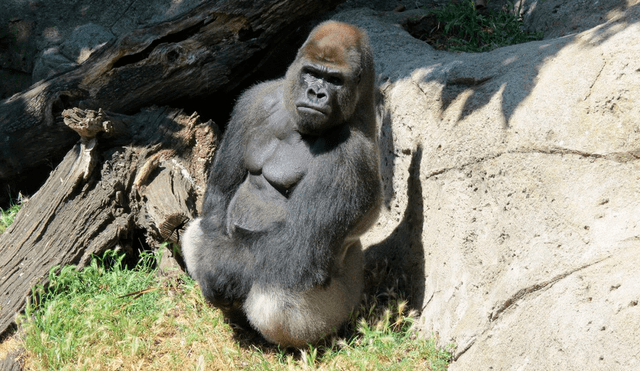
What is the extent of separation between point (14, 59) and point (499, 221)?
465cm

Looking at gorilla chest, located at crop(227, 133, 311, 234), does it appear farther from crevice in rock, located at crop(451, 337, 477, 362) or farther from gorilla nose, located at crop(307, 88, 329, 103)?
crevice in rock, located at crop(451, 337, 477, 362)

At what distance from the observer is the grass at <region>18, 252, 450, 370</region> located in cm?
344

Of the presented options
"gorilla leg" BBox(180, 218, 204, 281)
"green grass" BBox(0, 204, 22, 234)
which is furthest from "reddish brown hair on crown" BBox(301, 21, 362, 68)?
"green grass" BBox(0, 204, 22, 234)

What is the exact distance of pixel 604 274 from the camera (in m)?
2.56

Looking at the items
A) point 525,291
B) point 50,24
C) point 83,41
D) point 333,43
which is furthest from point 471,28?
point 50,24

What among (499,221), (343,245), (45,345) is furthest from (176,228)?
(499,221)

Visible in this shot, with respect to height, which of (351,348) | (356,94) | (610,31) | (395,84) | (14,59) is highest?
(610,31)

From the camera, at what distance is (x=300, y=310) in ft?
11.1

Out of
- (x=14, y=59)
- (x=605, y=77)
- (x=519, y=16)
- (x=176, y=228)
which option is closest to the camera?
(x=605, y=77)

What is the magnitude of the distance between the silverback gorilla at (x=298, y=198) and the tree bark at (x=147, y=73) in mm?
1160

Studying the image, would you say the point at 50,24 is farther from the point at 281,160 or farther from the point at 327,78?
the point at 327,78

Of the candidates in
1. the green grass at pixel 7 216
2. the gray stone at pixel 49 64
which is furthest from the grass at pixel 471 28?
the green grass at pixel 7 216

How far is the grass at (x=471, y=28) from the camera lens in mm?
4859

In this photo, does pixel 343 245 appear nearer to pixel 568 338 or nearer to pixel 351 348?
pixel 351 348
